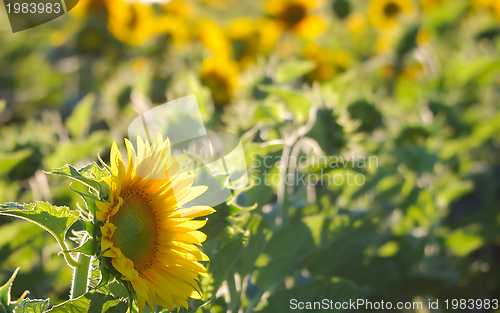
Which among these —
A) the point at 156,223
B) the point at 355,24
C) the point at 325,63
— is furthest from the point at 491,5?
the point at 156,223

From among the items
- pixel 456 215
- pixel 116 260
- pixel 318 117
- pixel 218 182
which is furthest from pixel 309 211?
pixel 456 215

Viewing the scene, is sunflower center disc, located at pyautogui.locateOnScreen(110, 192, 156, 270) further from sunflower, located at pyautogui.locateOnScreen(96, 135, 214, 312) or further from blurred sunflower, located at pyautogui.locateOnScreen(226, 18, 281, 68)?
blurred sunflower, located at pyautogui.locateOnScreen(226, 18, 281, 68)

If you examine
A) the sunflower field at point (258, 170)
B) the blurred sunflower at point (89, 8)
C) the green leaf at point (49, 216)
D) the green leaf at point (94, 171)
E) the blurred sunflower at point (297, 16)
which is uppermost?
the blurred sunflower at point (89, 8)

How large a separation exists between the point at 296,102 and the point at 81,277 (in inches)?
25.2

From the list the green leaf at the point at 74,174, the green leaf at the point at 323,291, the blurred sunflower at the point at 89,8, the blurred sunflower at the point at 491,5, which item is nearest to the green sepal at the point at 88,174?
the green leaf at the point at 74,174

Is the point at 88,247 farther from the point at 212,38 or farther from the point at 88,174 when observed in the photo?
the point at 212,38

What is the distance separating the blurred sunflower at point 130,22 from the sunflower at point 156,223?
5.23 ft

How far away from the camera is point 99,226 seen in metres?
0.48

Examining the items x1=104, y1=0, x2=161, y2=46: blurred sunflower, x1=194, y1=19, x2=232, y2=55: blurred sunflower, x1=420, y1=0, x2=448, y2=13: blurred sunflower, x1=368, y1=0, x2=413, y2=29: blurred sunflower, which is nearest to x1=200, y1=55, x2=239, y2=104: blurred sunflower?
x1=194, y1=19, x2=232, y2=55: blurred sunflower

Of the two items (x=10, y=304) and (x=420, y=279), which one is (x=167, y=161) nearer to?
(x=10, y=304)

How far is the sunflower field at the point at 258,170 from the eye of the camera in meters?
0.54

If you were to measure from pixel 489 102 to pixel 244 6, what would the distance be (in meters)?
2.43

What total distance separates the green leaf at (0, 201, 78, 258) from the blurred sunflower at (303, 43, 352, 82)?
4.74 feet

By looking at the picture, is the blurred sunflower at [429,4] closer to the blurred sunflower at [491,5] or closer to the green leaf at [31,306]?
the blurred sunflower at [491,5]
